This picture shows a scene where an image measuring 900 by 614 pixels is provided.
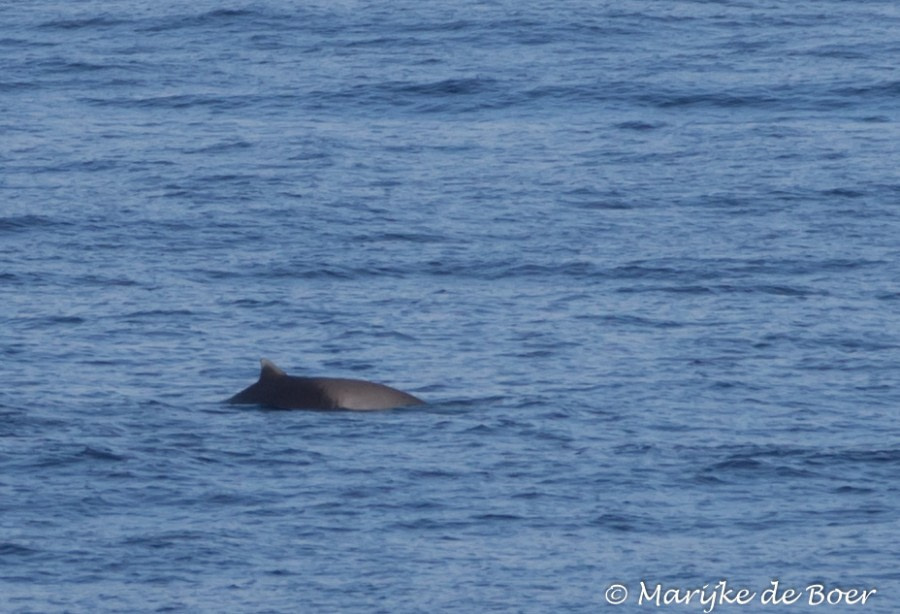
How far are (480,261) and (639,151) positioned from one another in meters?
7.26

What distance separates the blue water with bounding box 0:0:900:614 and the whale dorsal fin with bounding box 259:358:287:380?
0.51 m

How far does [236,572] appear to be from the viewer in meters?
17.1

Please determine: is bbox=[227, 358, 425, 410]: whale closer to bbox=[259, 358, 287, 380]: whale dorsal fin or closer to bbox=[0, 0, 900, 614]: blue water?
bbox=[259, 358, 287, 380]: whale dorsal fin

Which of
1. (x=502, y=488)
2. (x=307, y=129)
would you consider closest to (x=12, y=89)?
(x=307, y=129)

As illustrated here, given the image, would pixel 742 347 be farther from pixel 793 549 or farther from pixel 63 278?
pixel 63 278

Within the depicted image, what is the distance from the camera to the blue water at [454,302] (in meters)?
17.6
